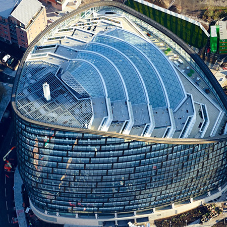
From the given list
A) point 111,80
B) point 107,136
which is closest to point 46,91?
point 111,80

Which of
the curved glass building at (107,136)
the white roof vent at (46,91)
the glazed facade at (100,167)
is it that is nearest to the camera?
the glazed facade at (100,167)

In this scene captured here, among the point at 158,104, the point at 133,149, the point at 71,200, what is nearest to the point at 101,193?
the point at 71,200

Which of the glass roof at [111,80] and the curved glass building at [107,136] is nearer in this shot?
the curved glass building at [107,136]

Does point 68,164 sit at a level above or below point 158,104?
below

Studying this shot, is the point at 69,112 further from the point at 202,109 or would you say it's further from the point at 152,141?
the point at 202,109

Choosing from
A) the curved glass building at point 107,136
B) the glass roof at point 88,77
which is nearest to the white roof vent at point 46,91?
the curved glass building at point 107,136

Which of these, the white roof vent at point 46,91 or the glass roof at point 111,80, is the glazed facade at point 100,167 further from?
the glass roof at point 111,80

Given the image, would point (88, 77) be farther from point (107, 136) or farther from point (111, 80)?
point (107, 136)
